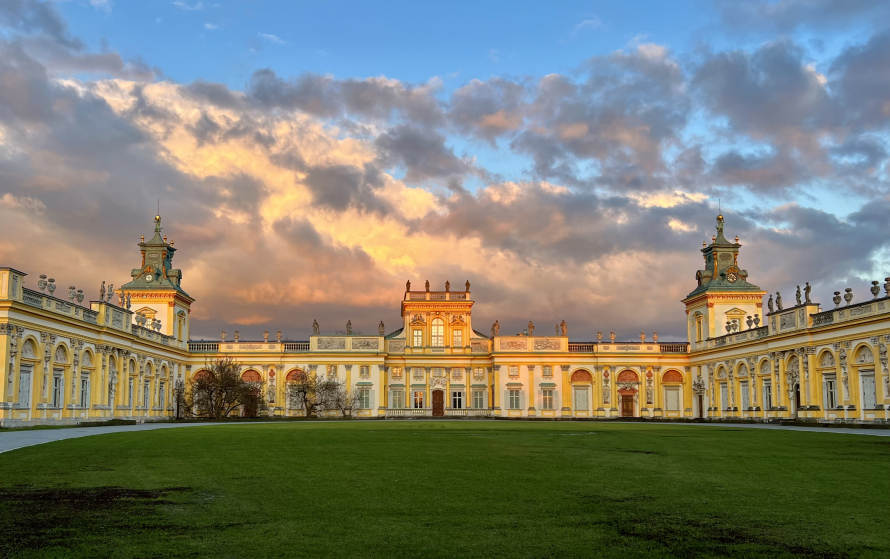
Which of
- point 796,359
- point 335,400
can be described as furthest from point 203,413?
point 796,359

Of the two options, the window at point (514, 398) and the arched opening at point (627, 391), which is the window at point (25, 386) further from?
the arched opening at point (627, 391)

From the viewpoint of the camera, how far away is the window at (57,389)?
139 feet

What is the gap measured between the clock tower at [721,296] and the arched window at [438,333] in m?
23.2

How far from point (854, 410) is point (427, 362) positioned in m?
38.2

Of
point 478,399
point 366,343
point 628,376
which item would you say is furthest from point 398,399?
point 628,376

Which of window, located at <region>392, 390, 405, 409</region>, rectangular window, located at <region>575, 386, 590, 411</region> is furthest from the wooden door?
window, located at <region>392, 390, 405, 409</region>

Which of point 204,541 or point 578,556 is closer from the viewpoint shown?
point 578,556

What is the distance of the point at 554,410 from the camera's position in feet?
235

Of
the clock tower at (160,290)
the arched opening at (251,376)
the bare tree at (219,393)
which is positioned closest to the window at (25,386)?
the bare tree at (219,393)

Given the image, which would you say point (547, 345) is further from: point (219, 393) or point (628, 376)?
point (219, 393)

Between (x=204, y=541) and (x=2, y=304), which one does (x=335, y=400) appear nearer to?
(x=2, y=304)

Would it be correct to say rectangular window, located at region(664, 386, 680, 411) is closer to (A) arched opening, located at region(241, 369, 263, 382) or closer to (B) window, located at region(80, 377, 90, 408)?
(A) arched opening, located at region(241, 369, 263, 382)

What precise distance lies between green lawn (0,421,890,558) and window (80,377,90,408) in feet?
101

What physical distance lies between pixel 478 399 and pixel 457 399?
200 centimetres
